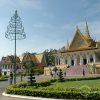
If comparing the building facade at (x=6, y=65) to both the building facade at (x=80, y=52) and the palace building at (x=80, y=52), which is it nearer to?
the palace building at (x=80, y=52)

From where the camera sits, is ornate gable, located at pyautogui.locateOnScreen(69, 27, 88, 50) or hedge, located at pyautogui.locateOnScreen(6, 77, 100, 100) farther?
ornate gable, located at pyautogui.locateOnScreen(69, 27, 88, 50)

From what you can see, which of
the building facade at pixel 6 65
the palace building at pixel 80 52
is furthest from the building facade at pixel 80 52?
the building facade at pixel 6 65

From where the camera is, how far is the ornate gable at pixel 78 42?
2313 inches

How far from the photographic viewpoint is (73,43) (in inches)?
2371

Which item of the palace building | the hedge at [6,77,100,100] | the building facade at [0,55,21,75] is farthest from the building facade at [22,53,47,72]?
the hedge at [6,77,100,100]

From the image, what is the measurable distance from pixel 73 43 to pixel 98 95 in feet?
149

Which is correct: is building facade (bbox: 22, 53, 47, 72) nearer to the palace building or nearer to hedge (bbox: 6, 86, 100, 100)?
the palace building

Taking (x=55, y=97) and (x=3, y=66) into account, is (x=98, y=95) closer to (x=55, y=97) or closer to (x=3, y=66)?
(x=55, y=97)

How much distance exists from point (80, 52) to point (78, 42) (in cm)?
288

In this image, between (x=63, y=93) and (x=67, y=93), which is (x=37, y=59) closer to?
(x=63, y=93)

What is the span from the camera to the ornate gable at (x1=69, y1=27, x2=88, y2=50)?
193 feet

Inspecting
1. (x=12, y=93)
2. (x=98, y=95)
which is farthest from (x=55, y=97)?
(x=12, y=93)

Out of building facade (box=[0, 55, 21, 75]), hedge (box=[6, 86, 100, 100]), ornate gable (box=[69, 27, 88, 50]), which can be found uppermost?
ornate gable (box=[69, 27, 88, 50])

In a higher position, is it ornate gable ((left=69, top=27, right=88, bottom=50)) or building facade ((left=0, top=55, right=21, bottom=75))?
ornate gable ((left=69, top=27, right=88, bottom=50))
